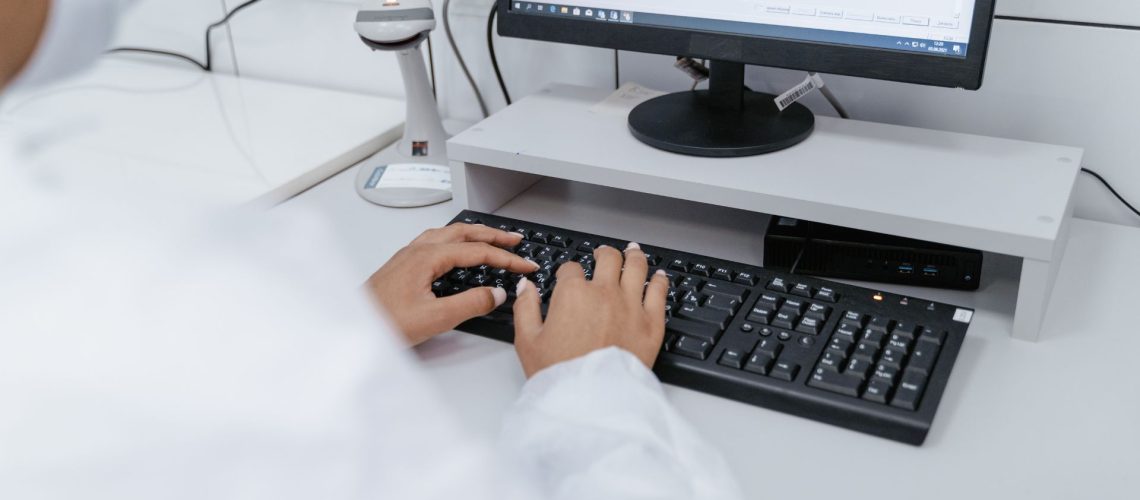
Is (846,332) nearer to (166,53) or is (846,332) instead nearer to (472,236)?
(472,236)

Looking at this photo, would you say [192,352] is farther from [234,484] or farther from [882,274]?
[882,274]

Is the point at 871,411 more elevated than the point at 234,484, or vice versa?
the point at 234,484

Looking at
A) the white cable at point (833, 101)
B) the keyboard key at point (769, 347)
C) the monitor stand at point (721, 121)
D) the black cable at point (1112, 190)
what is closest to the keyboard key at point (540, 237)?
the monitor stand at point (721, 121)

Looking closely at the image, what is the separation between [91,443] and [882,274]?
65 cm

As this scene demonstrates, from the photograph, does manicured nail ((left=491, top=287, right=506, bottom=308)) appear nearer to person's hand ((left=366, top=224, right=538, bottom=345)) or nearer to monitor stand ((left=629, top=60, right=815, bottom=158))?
person's hand ((left=366, top=224, right=538, bottom=345))

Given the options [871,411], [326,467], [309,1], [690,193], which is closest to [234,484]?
[326,467]

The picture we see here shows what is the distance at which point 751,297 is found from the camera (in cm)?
74

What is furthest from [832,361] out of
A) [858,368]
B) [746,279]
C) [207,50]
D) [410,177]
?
[207,50]

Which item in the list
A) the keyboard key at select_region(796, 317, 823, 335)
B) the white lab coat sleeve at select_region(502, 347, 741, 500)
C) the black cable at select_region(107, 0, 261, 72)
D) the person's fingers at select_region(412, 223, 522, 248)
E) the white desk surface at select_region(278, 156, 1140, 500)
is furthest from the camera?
the black cable at select_region(107, 0, 261, 72)

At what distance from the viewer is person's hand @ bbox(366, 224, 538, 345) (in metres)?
0.74

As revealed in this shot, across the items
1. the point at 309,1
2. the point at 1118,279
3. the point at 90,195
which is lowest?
the point at 1118,279

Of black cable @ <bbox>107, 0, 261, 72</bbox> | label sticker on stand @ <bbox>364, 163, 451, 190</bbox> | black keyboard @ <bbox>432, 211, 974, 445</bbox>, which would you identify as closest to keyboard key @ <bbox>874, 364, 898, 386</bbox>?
black keyboard @ <bbox>432, 211, 974, 445</bbox>

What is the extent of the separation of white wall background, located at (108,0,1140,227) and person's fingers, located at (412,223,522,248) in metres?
0.35

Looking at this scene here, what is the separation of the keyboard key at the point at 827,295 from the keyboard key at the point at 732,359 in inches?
3.5
